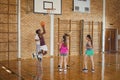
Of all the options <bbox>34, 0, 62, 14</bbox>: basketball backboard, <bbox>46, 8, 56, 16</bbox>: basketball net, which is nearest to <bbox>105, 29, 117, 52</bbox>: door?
<bbox>34, 0, 62, 14</bbox>: basketball backboard

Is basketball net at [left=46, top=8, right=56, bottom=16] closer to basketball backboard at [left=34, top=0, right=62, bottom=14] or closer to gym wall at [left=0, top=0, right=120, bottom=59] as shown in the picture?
basketball backboard at [left=34, top=0, right=62, bottom=14]

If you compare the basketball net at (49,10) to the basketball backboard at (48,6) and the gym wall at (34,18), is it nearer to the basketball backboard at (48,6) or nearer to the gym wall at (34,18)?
the basketball backboard at (48,6)

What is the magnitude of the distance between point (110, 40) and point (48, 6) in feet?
21.9

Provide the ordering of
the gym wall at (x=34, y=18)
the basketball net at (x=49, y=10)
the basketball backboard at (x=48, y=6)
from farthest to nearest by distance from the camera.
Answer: the basketball net at (x=49, y=10) → the basketball backboard at (x=48, y=6) → the gym wall at (x=34, y=18)

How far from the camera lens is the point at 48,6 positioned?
15398 mm

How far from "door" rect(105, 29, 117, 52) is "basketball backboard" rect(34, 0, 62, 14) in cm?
511

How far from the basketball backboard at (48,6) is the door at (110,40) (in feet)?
16.8

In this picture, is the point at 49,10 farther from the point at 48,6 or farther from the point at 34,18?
the point at 34,18

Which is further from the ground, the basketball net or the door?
the basketball net

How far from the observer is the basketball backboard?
15.0 meters

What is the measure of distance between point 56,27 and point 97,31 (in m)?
3.91

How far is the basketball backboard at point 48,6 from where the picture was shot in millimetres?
15034

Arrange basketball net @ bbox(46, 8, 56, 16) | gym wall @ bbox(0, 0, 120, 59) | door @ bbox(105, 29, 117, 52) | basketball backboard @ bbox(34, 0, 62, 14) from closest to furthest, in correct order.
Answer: gym wall @ bbox(0, 0, 120, 59)
basketball backboard @ bbox(34, 0, 62, 14)
basketball net @ bbox(46, 8, 56, 16)
door @ bbox(105, 29, 117, 52)

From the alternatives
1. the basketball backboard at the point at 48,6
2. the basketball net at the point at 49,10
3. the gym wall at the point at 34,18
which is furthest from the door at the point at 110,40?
the basketball net at the point at 49,10
